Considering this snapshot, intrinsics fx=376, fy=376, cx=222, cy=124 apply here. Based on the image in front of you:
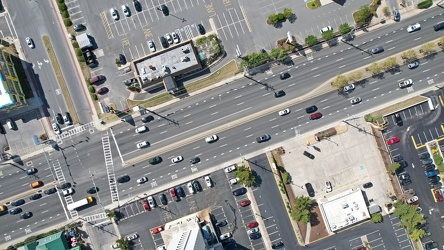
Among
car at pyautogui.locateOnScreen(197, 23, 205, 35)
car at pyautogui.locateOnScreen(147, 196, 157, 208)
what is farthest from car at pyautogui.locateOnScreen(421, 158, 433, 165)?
car at pyautogui.locateOnScreen(147, 196, 157, 208)

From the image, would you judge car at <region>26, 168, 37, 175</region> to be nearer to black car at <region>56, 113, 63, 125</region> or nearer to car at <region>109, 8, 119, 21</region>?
black car at <region>56, 113, 63, 125</region>

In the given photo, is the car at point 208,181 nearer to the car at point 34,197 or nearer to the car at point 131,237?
the car at point 131,237

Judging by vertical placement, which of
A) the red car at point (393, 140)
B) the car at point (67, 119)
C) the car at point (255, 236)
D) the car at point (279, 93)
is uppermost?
the car at point (67, 119)

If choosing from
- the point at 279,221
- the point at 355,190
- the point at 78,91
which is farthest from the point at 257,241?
the point at 78,91

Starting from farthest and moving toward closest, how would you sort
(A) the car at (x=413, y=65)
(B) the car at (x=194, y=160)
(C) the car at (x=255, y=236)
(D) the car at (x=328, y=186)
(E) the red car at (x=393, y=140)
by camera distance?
(C) the car at (x=255, y=236), (D) the car at (x=328, y=186), (E) the red car at (x=393, y=140), (B) the car at (x=194, y=160), (A) the car at (x=413, y=65)

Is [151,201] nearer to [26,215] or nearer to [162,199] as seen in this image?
[162,199]

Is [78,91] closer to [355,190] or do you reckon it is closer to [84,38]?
[84,38]

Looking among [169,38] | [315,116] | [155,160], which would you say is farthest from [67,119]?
[315,116]

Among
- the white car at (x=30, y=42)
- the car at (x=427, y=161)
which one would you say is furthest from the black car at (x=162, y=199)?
the car at (x=427, y=161)
